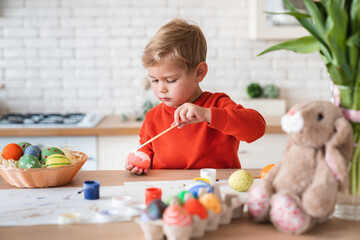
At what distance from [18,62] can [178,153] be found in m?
2.06

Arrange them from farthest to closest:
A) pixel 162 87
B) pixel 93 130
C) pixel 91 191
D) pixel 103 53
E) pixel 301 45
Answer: pixel 103 53 < pixel 93 130 < pixel 162 87 < pixel 91 191 < pixel 301 45

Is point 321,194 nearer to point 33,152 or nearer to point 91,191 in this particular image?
point 91,191

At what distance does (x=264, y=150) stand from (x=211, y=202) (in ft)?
6.81

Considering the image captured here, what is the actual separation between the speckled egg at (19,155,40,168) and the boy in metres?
0.35

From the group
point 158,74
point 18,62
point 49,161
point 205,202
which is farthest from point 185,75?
point 18,62

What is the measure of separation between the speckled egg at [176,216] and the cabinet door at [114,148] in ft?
6.55

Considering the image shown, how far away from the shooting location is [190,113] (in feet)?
4.98

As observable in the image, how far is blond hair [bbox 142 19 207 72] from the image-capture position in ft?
5.95

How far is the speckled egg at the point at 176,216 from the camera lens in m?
0.99

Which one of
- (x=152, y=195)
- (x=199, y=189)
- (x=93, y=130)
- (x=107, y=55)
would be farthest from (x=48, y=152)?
(x=107, y=55)

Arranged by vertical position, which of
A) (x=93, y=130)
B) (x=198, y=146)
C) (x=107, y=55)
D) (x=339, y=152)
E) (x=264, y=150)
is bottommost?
(x=264, y=150)

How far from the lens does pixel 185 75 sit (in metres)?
1.87

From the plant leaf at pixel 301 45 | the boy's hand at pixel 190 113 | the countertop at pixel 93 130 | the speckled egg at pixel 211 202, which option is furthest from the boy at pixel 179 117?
the countertop at pixel 93 130

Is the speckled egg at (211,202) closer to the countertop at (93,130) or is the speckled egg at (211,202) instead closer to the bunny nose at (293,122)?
the bunny nose at (293,122)
